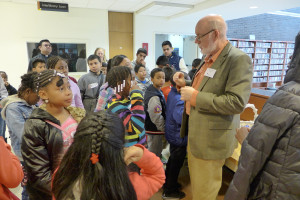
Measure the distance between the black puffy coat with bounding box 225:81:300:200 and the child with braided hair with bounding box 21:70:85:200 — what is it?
98cm

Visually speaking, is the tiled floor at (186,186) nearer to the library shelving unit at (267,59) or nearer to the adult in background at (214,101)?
the adult in background at (214,101)

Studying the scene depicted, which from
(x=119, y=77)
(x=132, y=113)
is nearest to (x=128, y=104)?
(x=132, y=113)

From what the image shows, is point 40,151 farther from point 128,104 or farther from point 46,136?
point 128,104

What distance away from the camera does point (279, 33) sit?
340 inches

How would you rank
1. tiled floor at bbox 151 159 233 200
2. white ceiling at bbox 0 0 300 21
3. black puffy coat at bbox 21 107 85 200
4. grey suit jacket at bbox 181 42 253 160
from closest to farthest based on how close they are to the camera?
black puffy coat at bbox 21 107 85 200 → grey suit jacket at bbox 181 42 253 160 → tiled floor at bbox 151 159 233 200 → white ceiling at bbox 0 0 300 21

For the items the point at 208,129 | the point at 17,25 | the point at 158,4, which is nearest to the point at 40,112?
the point at 208,129

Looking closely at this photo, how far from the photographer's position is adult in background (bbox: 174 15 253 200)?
1.23 m

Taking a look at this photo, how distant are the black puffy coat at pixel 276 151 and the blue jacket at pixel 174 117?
1.05m

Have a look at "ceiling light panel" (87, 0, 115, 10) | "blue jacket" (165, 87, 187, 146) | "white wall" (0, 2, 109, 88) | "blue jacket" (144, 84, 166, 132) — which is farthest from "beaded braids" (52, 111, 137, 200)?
"white wall" (0, 2, 109, 88)

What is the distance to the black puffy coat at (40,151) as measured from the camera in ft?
3.49

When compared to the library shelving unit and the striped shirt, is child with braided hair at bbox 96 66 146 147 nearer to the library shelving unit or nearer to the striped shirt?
the striped shirt

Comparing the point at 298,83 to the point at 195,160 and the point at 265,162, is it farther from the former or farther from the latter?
the point at 195,160

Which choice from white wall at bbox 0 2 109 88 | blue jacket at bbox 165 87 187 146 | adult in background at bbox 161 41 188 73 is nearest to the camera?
blue jacket at bbox 165 87 187 146

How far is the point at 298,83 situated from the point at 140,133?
1.07 meters
